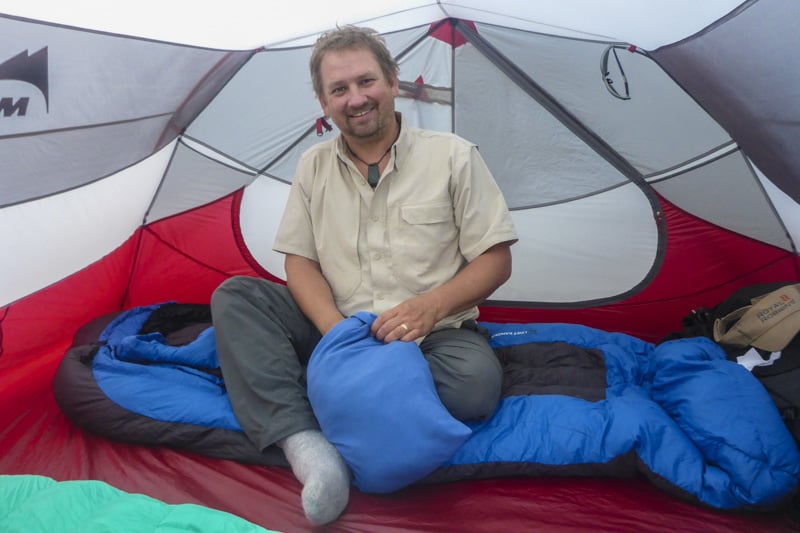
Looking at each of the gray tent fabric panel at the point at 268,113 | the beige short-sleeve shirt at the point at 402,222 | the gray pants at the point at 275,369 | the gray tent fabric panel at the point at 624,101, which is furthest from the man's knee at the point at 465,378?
the gray tent fabric panel at the point at 268,113

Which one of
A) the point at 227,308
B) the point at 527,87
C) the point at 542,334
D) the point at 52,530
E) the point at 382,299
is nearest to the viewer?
the point at 52,530

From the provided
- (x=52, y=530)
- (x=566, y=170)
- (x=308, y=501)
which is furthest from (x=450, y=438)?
(x=566, y=170)

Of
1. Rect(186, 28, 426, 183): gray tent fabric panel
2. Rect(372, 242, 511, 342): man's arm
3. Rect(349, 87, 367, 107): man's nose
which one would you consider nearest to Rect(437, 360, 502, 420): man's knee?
Rect(372, 242, 511, 342): man's arm

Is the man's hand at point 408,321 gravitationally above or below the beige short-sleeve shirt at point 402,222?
below

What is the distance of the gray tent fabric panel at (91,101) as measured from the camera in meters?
1.44

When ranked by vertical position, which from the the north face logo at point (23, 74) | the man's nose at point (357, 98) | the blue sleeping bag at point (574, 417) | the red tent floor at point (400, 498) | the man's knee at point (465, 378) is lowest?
the red tent floor at point (400, 498)

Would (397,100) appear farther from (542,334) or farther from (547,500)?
(547,500)

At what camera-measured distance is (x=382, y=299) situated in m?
1.57

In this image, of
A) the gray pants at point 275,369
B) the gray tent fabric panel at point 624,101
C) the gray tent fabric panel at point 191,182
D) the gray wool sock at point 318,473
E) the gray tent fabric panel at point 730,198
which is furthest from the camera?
the gray tent fabric panel at point 191,182

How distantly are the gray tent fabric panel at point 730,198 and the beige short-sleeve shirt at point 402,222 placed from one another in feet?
2.26

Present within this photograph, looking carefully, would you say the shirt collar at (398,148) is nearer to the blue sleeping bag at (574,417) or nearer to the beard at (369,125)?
the beard at (369,125)

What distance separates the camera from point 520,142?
80.3 inches

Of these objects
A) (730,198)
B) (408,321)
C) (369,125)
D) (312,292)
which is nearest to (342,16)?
(369,125)

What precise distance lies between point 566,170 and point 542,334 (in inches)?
20.4
